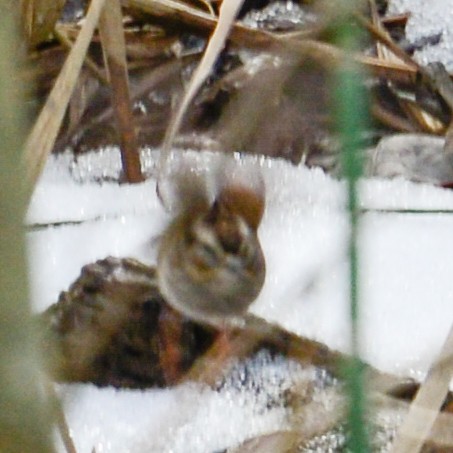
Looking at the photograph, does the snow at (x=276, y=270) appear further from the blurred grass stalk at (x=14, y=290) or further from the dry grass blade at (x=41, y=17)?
the blurred grass stalk at (x=14, y=290)

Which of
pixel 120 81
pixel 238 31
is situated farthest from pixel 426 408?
pixel 238 31

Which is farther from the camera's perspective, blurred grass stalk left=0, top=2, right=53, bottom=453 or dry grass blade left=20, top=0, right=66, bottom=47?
dry grass blade left=20, top=0, right=66, bottom=47

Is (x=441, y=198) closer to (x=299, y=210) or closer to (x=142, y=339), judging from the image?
(x=299, y=210)

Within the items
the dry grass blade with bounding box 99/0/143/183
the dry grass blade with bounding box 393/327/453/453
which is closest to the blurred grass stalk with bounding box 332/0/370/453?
the dry grass blade with bounding box 393/327/453/453

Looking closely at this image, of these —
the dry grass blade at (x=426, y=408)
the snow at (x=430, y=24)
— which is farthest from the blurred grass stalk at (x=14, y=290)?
the snow at (x=430, y=24)

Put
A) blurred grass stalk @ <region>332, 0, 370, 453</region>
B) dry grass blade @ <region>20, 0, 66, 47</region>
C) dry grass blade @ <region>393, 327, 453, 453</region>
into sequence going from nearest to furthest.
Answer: blurred grass stalk @ <region>332, 0, 370, 453</region> → dry grass blade @ <region>393, 327, 453, 453</region> → dry grass blade @ <region>20, 0, 66, 47</region>

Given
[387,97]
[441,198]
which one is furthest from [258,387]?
[387,97]

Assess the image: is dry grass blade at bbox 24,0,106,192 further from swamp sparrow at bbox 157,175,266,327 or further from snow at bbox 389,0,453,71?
snow at bbox 389,0,453,71
